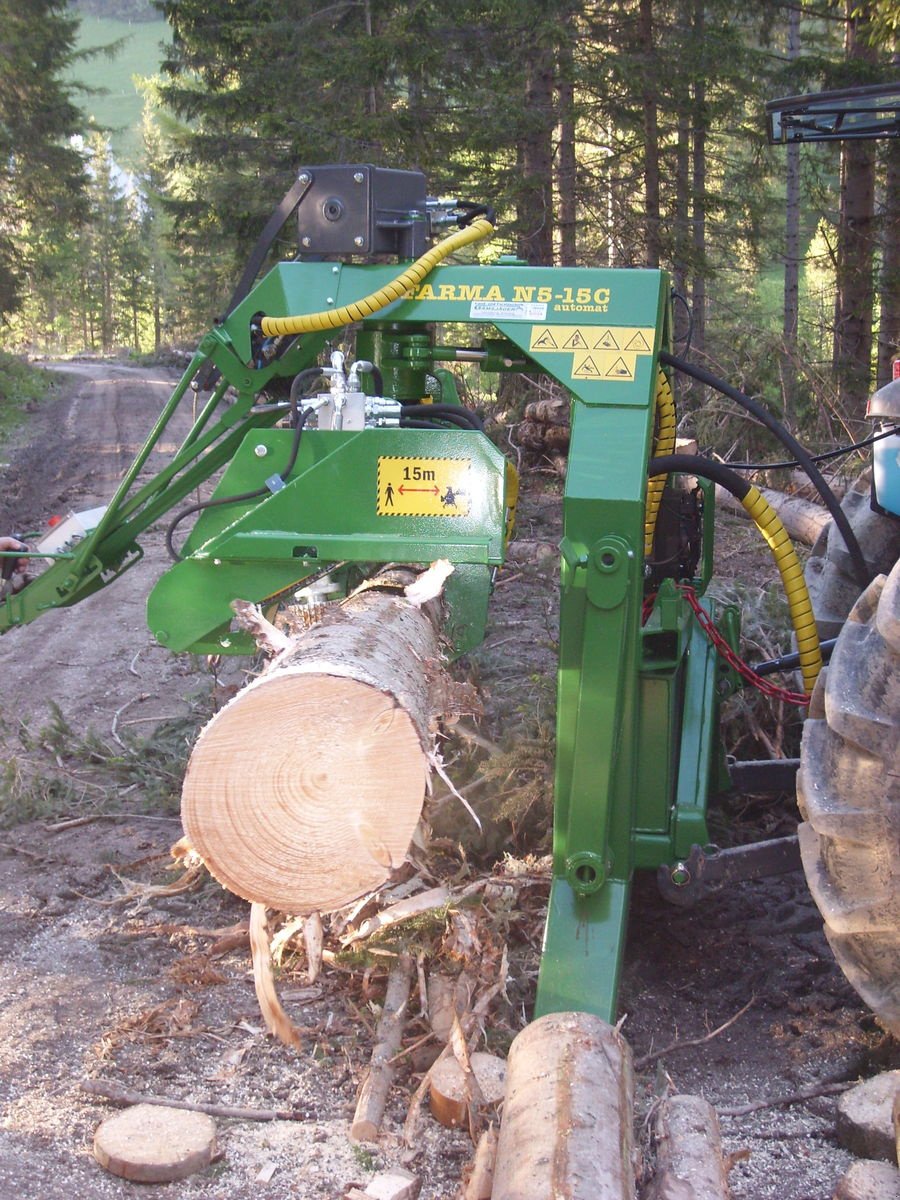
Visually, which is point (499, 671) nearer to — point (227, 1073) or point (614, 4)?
point (227, 1073)

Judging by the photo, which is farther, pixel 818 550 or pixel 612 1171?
pixel 818 550

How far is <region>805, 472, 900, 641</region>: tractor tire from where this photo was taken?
191 inches

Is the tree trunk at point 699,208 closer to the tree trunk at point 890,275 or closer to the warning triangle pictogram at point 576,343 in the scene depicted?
the tree trunk at point 890,275

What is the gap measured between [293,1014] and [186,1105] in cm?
61

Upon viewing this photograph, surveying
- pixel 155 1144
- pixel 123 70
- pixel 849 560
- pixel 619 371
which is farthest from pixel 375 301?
pixel 123 70

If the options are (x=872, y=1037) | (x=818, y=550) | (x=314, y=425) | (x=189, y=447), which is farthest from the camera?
(x=818, y=550)

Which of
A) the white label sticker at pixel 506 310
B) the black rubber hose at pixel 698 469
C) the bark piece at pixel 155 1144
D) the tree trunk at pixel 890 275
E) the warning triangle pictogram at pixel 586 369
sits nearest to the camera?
the bark piece at pixel 155 1144

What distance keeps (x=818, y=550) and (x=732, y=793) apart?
1297 millimetres

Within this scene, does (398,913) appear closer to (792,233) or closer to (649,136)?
(649,136)

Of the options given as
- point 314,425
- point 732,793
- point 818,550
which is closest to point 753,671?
point 732,793

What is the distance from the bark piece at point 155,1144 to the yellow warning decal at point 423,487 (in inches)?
73.7

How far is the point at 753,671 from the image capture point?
480 cm

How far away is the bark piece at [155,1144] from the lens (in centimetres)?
311

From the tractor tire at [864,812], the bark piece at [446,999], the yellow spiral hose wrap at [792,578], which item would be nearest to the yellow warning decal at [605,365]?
the yellow spiral hose wrap at [792,578]
